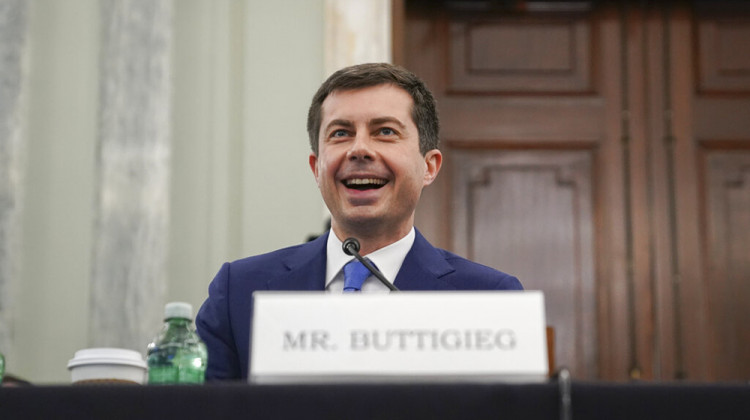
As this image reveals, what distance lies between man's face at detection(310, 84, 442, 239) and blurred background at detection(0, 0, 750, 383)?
2.34m


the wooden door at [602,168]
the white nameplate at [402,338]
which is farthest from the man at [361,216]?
the wooden door at [602,168]

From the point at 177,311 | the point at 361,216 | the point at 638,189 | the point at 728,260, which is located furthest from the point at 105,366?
the point at 728,260

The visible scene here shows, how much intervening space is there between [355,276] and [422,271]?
19cm

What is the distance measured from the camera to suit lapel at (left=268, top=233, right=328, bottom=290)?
218cm

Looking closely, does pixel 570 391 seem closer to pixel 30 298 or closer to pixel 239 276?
pixel 239 276

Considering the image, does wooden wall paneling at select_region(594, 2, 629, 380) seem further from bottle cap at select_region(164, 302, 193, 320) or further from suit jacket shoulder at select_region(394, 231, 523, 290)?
bottle cap at select_region(164, 302, 193, 320)

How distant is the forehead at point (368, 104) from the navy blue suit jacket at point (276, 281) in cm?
26

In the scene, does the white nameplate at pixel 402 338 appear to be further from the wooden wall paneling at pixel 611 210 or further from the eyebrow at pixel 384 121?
the wooden wall paneling at pixel 611 210

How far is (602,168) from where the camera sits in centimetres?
486

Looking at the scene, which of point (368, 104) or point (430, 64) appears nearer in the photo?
point (368, 104)

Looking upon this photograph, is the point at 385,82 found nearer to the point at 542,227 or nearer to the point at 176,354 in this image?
the point at 176,354


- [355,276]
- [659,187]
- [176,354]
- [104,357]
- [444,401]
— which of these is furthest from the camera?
[659,187]

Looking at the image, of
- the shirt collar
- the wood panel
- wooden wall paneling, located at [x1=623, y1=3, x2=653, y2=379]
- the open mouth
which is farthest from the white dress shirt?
the wood panel

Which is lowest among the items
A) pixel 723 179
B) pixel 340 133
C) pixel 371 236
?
pixel 371 236
